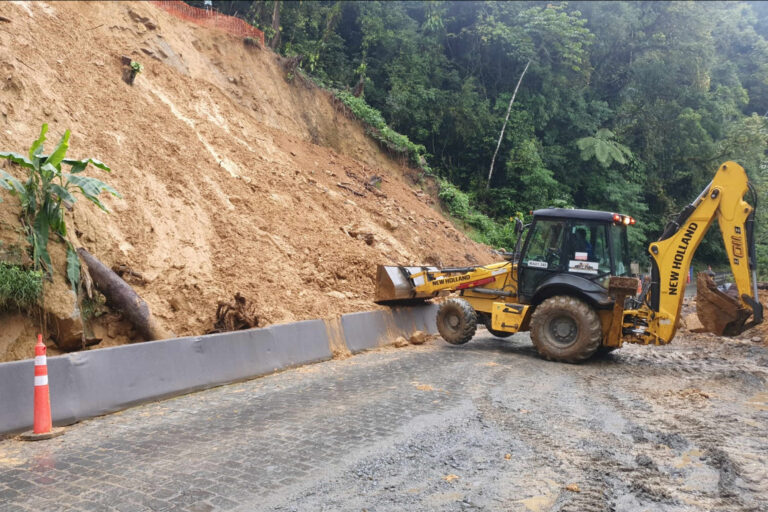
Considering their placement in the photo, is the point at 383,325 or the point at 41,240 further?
the point at 383,325

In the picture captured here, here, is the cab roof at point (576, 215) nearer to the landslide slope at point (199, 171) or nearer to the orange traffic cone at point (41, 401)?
the landslide slope at point (199, 171)

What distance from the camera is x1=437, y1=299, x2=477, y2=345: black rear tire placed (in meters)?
11.8

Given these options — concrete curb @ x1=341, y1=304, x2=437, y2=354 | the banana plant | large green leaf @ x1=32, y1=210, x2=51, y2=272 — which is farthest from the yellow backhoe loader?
large green leaf @ x1=32, y1=210, x2=51, y2=272

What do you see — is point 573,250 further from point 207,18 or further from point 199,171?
point 207,18

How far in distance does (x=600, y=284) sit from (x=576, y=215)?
4.23 feet

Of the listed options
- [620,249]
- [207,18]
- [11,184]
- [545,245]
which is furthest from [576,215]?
[207,18]

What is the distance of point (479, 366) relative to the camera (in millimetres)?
9789

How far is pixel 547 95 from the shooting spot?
30438 mm

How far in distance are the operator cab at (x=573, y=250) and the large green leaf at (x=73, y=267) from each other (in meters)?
7.37

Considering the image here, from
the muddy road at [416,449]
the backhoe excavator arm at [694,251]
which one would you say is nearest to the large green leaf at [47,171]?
the muddy road at [416,449]

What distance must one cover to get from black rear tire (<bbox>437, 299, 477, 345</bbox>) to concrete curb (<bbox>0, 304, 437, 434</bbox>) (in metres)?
1.86

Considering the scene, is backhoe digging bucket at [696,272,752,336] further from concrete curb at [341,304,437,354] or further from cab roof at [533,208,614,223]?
concrete curb at [341,304,437,354]

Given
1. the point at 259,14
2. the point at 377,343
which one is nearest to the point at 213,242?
the point at 377,343

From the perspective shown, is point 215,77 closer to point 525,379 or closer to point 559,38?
point 525,379
